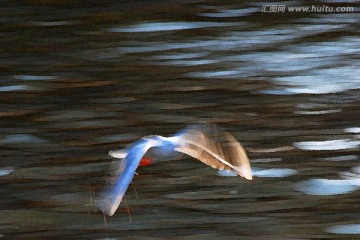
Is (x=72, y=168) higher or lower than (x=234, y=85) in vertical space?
lower

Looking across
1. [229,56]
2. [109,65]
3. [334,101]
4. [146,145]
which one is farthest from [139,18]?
[334,101]

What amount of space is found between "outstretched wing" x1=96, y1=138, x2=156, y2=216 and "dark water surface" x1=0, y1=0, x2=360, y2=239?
3 centimetres

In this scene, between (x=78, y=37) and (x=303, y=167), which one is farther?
(x=78, y=37)

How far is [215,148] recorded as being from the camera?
163 cm

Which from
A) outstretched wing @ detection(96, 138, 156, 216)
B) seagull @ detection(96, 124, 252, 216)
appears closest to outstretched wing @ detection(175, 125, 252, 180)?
seagull @ detection(96, 124, 252, 216)

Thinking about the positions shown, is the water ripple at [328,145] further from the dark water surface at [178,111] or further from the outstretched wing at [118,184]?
the outstretched wing at [118,184]

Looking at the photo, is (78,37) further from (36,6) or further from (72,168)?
(72,168)

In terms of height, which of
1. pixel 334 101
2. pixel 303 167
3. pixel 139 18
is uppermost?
pixel 139 18

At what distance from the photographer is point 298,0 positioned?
5.75 ft

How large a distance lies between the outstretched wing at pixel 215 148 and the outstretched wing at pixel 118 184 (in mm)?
132

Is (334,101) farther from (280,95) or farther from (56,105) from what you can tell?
(56,105)

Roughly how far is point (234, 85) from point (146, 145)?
33 cm

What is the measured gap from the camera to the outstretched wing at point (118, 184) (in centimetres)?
156

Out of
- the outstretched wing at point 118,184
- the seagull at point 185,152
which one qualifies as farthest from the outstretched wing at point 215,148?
the outstretched wing at point 118,184
